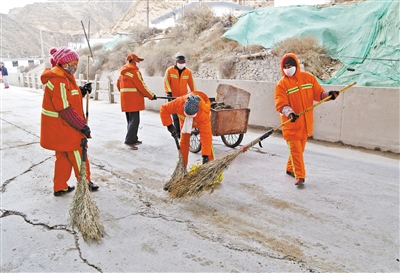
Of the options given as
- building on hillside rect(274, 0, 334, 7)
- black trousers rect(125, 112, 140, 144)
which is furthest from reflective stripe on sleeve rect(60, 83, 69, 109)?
building on hillside rect(274, 0, 334, 7)

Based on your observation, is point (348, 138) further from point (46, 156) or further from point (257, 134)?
point (46, 156)

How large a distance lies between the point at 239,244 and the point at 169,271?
29.0 inches

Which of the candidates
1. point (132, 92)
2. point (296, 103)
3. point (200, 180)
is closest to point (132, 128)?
point (132, 92)

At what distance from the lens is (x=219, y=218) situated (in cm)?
375

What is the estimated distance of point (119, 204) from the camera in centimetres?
416

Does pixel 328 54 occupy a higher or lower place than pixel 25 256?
higher

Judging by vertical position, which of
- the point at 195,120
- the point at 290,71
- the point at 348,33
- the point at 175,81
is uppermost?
the point at 348,33

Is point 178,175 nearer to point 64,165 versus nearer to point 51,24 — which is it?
point 64,165

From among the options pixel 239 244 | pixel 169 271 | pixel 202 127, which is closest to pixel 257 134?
pixel 202 127

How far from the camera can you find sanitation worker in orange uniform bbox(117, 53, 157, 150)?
672cm

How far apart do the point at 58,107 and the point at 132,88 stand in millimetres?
2893

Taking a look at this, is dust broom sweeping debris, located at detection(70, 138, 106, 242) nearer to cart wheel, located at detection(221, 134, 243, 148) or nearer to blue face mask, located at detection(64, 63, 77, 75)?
blue face mask, located at detection(64, 63, 77, 75)

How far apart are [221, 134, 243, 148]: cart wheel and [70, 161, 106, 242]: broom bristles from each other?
3378 mm

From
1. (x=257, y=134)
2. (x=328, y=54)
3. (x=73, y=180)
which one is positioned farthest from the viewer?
(x=328, y=54)
